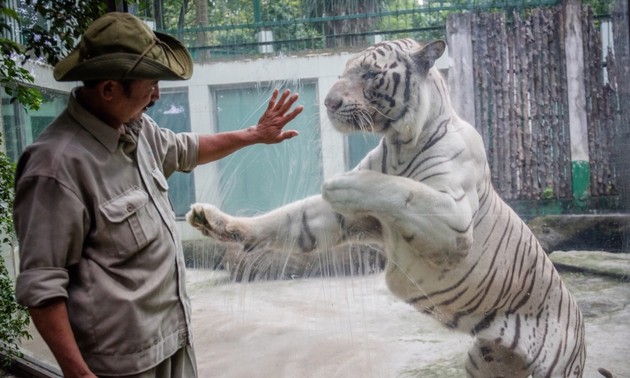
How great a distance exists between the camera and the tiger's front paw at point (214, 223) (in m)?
2.82

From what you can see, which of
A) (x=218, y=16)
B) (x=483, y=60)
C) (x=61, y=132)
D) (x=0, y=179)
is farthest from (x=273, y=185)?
(x=0, y=179)

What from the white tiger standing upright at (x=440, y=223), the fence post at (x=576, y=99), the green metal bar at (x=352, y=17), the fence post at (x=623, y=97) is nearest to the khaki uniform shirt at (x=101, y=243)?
the white tiger standing upright at (x=440, y=223)

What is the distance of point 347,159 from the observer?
9.18 ft

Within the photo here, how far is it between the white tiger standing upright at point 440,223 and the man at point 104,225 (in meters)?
0.80

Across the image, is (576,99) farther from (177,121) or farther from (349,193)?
(177,121)

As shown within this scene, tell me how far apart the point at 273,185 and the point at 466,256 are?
99 centimetres

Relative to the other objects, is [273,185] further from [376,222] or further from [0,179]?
[0,179]

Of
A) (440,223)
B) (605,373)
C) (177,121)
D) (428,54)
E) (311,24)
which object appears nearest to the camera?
(440,223)

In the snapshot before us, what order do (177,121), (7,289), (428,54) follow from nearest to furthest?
1. (428,54)
2. (177,121)
3. (7,289)

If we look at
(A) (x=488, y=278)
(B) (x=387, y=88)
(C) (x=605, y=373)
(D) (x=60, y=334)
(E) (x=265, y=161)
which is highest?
(B) (x=387, y=88)

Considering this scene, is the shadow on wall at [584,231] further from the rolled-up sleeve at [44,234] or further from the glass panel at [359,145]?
the rolled-up sleeve at [44,234]

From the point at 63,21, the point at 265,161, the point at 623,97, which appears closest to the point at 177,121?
the point at 265,161

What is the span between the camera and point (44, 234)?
1733 millimetres

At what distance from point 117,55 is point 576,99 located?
1723 mm
